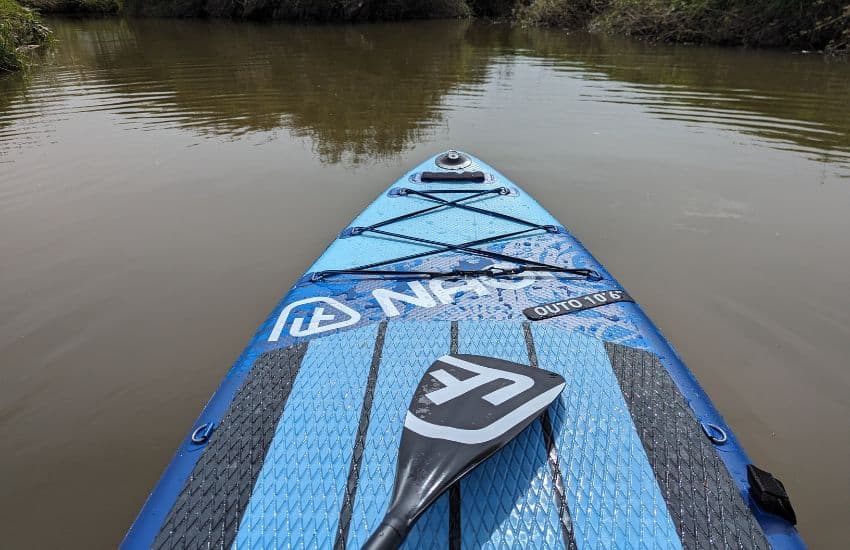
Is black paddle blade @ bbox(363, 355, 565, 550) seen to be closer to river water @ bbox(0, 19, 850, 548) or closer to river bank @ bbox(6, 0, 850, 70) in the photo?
river water @ bbox(0, 19, 850, 548)

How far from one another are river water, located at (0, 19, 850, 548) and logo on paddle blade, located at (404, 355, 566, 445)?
4.58ft

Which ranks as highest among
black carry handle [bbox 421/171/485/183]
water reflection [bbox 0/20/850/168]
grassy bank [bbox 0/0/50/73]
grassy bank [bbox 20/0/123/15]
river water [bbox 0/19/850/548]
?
grassy bank [bbox 20/0/123/15]

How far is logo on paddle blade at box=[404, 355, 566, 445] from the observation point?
1.55 m

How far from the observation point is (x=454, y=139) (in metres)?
6.72

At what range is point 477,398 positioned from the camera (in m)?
1.67

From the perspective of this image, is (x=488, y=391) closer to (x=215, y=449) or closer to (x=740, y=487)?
(x=740, y=487)

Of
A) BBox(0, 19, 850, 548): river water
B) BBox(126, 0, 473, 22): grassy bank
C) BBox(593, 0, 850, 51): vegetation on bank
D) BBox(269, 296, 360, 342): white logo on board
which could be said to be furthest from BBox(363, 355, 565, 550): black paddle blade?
BBox(126, 0, 473, 22): grassy bank

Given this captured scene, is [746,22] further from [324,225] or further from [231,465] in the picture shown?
[231,465]

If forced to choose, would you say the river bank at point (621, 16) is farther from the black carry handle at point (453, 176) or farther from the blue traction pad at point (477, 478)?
the blue traction pad at point (477, 478)

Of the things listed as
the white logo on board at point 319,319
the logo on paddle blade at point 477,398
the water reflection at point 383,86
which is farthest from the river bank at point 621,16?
the logo on paddle blade at point 477,398

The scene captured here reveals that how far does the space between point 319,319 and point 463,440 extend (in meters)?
1.16

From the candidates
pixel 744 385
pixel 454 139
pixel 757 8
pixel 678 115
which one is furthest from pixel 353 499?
pixel 757 8

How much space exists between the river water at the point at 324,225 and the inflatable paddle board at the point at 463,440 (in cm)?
79

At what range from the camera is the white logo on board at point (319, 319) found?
236 centimetres
